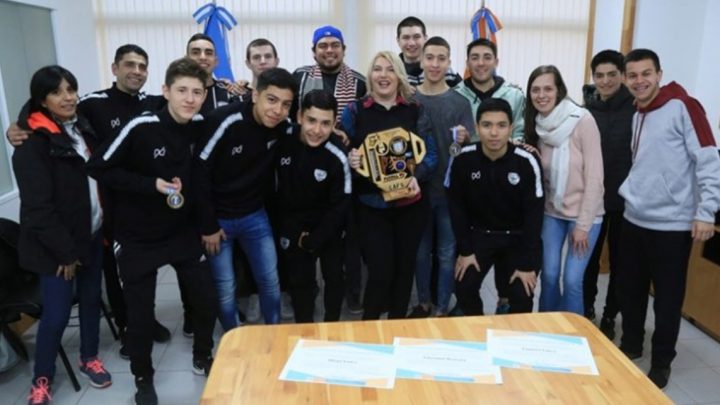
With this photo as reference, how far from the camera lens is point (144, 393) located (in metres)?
2.45

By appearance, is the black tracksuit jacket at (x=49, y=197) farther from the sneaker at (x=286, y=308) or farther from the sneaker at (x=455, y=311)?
the sneaker at (x=455, y=311)

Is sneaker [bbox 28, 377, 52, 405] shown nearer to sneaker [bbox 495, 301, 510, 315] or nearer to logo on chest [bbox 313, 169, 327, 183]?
→ logo on chest [bbox 313, 169, 327, 183]

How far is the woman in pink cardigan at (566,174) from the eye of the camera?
2.53 metres

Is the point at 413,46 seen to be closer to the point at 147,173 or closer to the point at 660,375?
the point at 147,173

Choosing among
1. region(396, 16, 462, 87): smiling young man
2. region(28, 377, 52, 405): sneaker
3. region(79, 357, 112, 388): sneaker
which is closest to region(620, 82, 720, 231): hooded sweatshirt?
region(396, 16, 462, 87): smiling young man

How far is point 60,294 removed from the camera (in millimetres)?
2406

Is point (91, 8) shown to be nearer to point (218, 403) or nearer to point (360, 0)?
point (360, 0)

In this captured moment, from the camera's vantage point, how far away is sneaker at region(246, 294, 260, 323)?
339 cm

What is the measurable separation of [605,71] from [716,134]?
5.91 feet

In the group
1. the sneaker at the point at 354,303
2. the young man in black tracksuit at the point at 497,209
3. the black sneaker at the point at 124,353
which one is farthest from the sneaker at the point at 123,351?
the young man in black tracksuit at the point at 497,209

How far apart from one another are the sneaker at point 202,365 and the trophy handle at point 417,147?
4.73ft

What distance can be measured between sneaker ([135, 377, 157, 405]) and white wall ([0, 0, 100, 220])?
2.56 m

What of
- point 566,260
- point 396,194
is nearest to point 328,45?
point 396,194

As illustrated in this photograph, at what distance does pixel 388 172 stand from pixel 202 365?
134 cm
